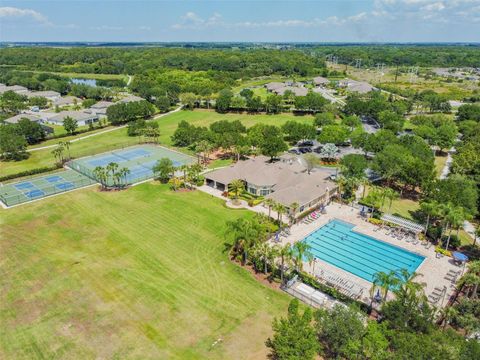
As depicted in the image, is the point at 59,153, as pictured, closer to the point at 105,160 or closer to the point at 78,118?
the point at 105,160

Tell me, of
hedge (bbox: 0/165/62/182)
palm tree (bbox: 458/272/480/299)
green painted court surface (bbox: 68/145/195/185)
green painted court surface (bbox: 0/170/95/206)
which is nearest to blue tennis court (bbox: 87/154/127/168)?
green painted court surface (bbox: 68/145/195/185)

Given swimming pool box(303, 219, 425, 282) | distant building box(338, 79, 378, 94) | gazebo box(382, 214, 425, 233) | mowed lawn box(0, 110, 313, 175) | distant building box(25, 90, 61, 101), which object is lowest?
swimming pool box(303, 219, 425, 282)

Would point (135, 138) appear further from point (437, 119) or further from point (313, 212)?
point (437, 119)

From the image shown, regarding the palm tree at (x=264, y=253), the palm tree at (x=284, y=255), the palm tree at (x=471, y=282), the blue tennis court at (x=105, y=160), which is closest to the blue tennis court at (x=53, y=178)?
the blue tennis court at (x=105, y=160)

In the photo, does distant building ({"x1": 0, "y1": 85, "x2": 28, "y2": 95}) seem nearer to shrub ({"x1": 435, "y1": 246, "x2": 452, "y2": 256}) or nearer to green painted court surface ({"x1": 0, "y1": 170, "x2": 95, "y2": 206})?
green painted court surface ({"x1": 0, "y1": 170, "x2": 95, "y2": 206})

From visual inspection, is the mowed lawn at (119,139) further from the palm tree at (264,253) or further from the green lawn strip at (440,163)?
the palm tree at (264,253)

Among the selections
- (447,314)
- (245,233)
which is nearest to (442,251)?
(447,314)
